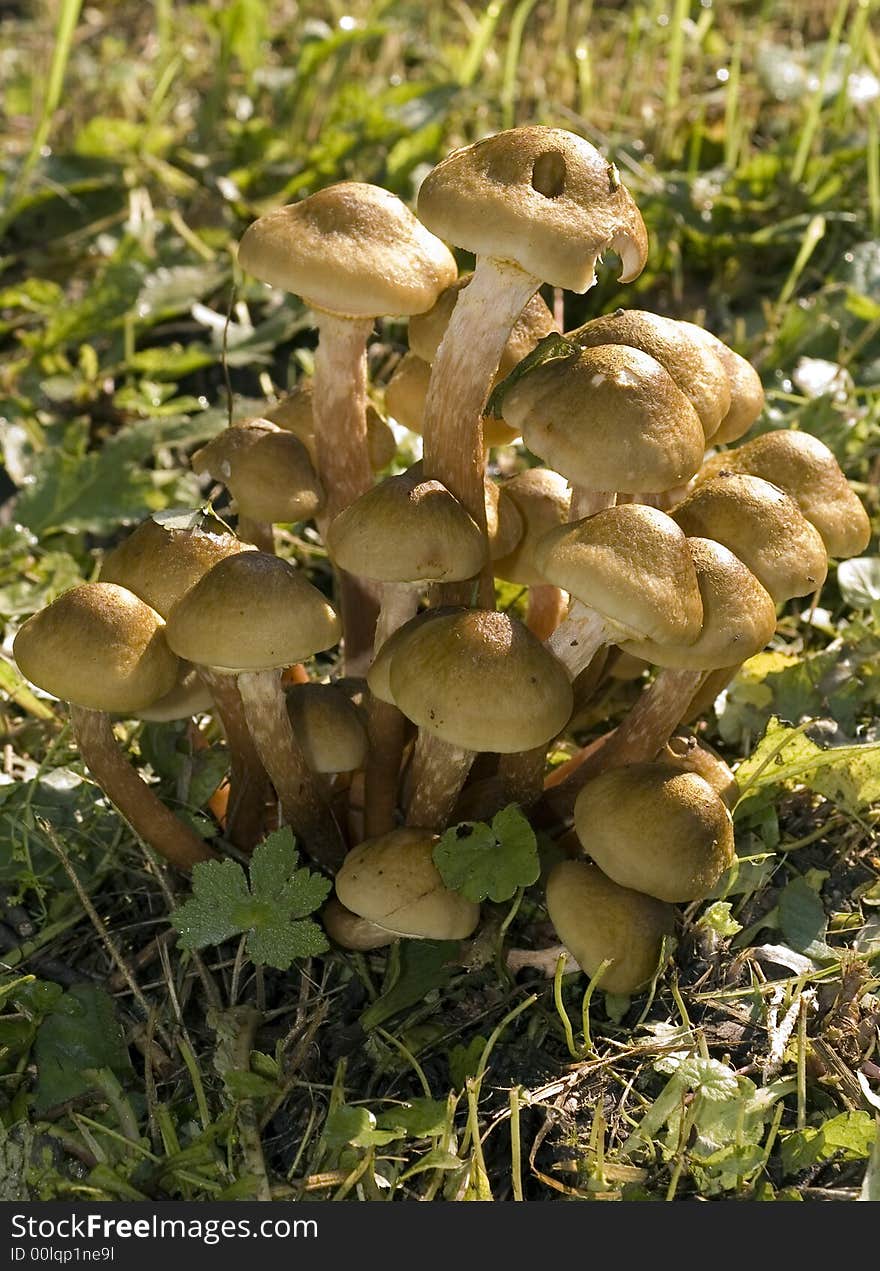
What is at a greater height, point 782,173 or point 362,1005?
point 782,173

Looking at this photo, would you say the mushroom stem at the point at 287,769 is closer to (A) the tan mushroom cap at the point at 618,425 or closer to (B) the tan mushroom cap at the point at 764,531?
(A) the tan mushroom cap at the point at 618,425

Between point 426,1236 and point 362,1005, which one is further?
point 362,1005

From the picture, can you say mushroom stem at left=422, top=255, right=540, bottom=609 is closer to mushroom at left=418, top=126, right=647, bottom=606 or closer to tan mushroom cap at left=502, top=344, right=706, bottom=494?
mushroom at left=418, top=126, right=647, bottom=606

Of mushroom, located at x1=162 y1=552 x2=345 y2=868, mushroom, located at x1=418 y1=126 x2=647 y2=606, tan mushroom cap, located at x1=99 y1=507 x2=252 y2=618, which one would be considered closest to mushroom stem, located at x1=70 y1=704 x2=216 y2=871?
tan mushroom cap, located at x1=99 y1=507 x2=252 y2=618

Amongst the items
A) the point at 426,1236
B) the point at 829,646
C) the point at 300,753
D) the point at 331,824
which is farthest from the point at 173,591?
the point at 829,646

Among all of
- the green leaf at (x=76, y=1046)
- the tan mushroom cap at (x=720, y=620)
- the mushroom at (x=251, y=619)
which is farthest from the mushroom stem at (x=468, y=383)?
the green leaf at (x=76, y=1046)

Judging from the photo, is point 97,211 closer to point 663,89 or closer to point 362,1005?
point 663,89

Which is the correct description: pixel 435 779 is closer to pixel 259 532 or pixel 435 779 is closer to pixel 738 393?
pixel 259 532
